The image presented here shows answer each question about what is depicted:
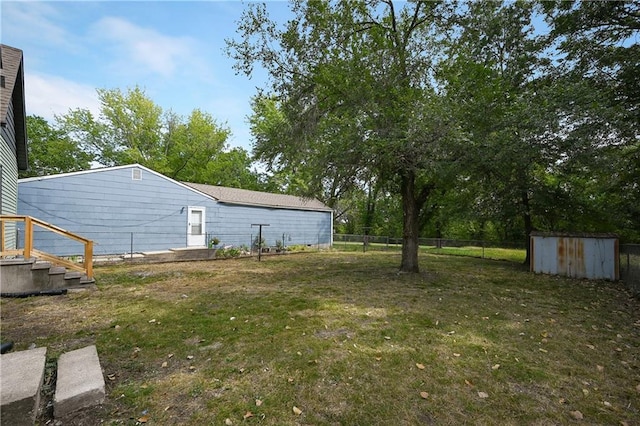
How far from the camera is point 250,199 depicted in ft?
54.5

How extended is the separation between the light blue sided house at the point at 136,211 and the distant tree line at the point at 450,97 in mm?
3044

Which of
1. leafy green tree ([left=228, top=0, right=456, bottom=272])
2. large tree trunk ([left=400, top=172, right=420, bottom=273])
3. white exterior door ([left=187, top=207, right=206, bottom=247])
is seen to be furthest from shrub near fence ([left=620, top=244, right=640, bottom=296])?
white exterior door ([left=187, top=207, right=206, bottom=247])

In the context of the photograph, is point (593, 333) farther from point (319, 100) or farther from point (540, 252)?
point (319, 100)

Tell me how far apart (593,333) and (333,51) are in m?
8.32

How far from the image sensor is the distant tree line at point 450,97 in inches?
288

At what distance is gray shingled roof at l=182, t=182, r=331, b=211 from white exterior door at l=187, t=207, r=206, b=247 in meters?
1.11

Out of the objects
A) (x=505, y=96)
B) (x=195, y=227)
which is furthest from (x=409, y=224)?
(x=195, y=227)

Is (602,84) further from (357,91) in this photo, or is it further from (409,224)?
(357,91)

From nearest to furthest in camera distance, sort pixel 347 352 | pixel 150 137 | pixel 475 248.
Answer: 1. pixel 347 352
2. pixel 475 248
3. pixel 150 137

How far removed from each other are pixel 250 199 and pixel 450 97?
11794mm

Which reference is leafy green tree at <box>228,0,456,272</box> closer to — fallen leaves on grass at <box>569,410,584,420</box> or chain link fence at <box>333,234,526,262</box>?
fallen leaves on grass at <box>569,410,584,420</box>

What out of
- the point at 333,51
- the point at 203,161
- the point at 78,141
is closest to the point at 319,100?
the point at 333,51

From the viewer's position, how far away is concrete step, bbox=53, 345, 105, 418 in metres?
2.43

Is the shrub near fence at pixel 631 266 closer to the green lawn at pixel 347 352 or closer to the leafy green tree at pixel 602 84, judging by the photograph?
the green lawn at pixel 347 352
